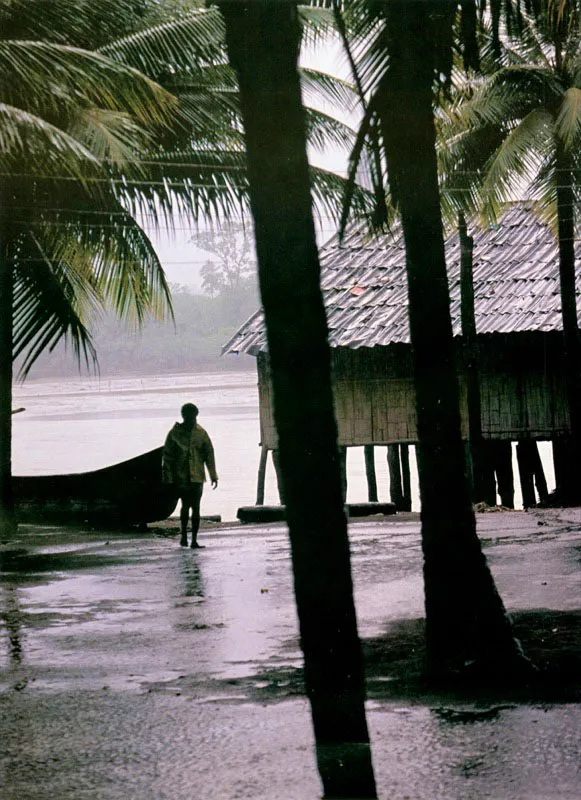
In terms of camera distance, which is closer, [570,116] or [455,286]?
[570,116]

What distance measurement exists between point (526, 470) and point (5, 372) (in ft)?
30.4

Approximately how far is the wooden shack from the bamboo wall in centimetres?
2

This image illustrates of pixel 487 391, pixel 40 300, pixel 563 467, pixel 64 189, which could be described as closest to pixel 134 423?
pixel 487 391

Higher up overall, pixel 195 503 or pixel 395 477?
pixel 395 477

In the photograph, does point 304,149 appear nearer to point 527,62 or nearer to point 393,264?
point 527,62

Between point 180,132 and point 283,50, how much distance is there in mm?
12356

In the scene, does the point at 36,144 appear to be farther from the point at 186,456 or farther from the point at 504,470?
the point at 504,470

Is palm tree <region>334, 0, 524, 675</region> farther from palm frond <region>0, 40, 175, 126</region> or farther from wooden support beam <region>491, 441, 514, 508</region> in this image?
wooden support beam <region>491, 441, 514, 508</region>

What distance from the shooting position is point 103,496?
18.3 m

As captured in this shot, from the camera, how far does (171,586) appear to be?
39.2ft

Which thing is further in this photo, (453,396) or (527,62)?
(527,62)

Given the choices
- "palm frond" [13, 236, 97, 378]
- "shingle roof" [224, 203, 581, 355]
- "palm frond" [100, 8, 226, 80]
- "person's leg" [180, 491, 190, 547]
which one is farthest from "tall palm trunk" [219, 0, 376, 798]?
"shingle roof" [224, 203, 581, 355]

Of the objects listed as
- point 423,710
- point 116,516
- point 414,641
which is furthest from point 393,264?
point 423,710

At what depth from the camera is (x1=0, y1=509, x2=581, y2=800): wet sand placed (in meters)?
5.97
